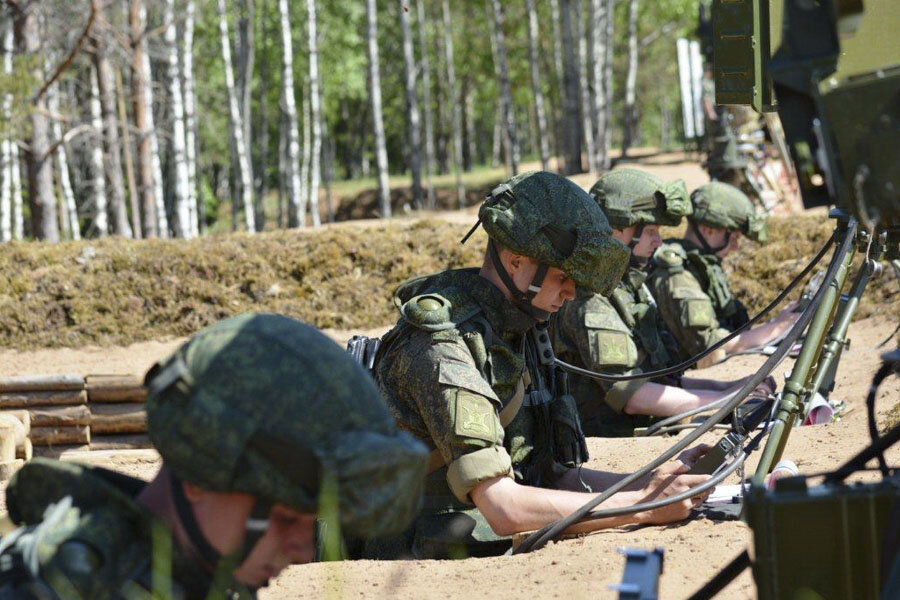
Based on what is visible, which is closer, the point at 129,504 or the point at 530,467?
the point at 129,504

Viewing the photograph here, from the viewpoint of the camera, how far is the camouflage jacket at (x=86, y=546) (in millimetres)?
1938

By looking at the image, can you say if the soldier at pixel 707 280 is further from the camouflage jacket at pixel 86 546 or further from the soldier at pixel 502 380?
the camouflage jacket at pixel 86 546

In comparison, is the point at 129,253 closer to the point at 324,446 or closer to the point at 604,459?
the point at 604,459

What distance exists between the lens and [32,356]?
36.3 feet

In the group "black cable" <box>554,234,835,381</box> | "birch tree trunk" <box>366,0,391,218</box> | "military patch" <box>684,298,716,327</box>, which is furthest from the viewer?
"birch tree trunk" <box>366,0,391,218</box>

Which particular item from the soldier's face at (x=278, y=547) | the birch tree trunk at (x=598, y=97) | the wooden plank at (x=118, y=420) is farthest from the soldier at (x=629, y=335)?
the birch tree trunk at (x=598, y=97)

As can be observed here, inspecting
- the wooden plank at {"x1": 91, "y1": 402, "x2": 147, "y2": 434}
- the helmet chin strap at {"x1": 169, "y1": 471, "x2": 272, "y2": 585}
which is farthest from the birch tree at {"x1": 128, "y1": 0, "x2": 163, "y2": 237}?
the helmet chin strap at {"x1": 169, "y1": 471, "x2": 272, "y2": 585}

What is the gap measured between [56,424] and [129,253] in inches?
165

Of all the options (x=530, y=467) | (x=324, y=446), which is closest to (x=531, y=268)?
(x=530, y=467)

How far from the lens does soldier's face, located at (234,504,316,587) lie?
6.64 feet

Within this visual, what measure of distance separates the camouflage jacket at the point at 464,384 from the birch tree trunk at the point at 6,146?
12234mm

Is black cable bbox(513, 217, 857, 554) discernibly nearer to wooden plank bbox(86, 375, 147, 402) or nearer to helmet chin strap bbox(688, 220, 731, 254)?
helmet chin strap bbox(688, 220, 731, 254)

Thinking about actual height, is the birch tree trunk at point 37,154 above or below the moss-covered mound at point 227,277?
above

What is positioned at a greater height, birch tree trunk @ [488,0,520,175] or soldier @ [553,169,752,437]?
birch tree trunk @ [488,0,520,175]
